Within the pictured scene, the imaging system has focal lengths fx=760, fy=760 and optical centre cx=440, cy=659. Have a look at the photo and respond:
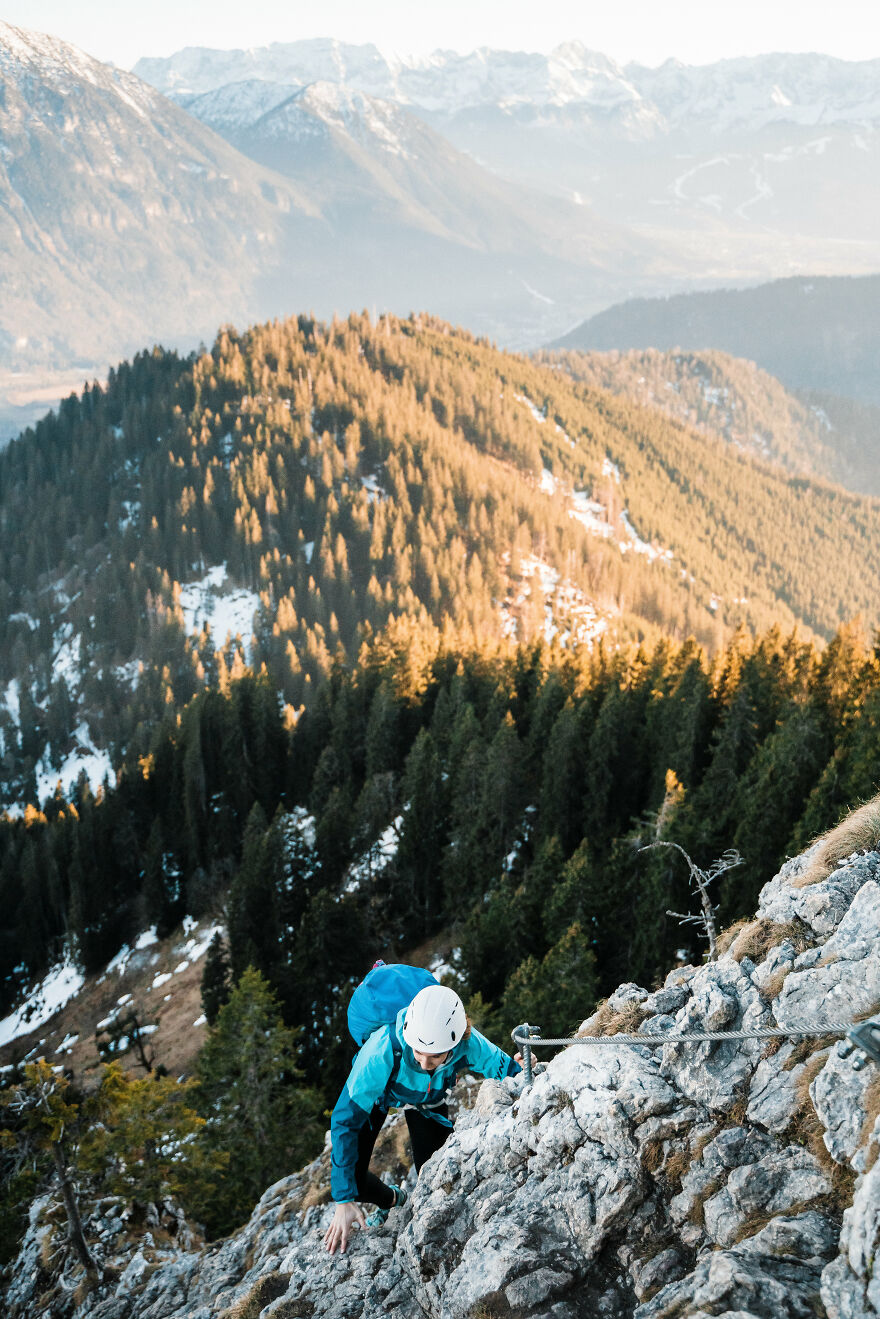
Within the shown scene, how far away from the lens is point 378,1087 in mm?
7660

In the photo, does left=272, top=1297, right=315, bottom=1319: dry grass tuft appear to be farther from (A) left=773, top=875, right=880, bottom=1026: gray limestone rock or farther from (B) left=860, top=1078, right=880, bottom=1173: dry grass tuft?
(B) left=860, top=1078, right=880, bottom=1173: dry grass tuft

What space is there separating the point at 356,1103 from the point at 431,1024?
1.42 metres

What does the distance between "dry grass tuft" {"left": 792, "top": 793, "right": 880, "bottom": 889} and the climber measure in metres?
4.50

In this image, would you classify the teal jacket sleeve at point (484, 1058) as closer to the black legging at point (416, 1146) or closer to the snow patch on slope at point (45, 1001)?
the black legging at point (416, 1146)

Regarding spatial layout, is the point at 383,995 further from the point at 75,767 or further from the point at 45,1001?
the point at 75,767

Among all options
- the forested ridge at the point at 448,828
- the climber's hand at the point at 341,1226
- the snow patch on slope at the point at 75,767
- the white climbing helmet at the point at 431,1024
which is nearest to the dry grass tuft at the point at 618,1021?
the white climbing helmet at the point at 431,1024

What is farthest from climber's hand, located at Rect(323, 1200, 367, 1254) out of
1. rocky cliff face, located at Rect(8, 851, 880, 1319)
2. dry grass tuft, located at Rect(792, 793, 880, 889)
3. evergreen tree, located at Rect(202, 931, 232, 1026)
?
evergreen tree, located at Rect(202, 931, 232, 1026)

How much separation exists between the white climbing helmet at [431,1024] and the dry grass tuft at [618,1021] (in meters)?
3.21

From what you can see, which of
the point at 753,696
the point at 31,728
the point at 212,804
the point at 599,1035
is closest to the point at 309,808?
the point at 212,804

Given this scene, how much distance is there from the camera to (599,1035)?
993 cm

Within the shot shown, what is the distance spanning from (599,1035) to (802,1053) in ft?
10.5

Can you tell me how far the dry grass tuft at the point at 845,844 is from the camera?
952cm

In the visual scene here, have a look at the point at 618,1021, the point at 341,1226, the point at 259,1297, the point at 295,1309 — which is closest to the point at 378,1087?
the point at 341,1226

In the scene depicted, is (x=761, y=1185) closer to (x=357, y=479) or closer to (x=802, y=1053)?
(x=802, y=1053)
